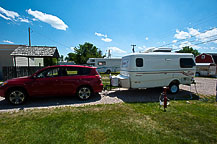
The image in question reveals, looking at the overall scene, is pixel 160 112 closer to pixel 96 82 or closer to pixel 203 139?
pixel 203 139

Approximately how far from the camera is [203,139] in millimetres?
2488

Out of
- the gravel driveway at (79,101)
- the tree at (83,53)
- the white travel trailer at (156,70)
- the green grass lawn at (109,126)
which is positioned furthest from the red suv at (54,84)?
the tree at (83,53)

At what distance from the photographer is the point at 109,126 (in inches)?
119

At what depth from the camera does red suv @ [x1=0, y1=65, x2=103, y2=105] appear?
4664 mm

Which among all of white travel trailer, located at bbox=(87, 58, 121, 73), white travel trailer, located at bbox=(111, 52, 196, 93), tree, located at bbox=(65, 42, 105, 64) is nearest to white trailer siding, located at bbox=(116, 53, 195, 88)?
white travel trailer, located at bbox=(111, 52, 196, 93)


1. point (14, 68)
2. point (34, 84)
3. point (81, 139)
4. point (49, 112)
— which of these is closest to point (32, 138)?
point (81, 139)

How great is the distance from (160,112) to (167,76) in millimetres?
3184

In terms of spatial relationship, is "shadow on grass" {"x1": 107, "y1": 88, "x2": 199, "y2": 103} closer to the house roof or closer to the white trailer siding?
the white trailer siding

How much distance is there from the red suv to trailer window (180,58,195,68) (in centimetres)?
524

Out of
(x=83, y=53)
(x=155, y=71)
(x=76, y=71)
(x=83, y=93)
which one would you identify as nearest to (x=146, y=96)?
(x=155, y=71)

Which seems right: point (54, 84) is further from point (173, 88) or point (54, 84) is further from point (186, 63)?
point (186, 63)

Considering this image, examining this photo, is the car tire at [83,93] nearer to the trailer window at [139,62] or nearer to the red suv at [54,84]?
the red suv at [54,84]

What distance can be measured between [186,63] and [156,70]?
216 cm

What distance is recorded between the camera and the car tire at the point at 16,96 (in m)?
4.64
